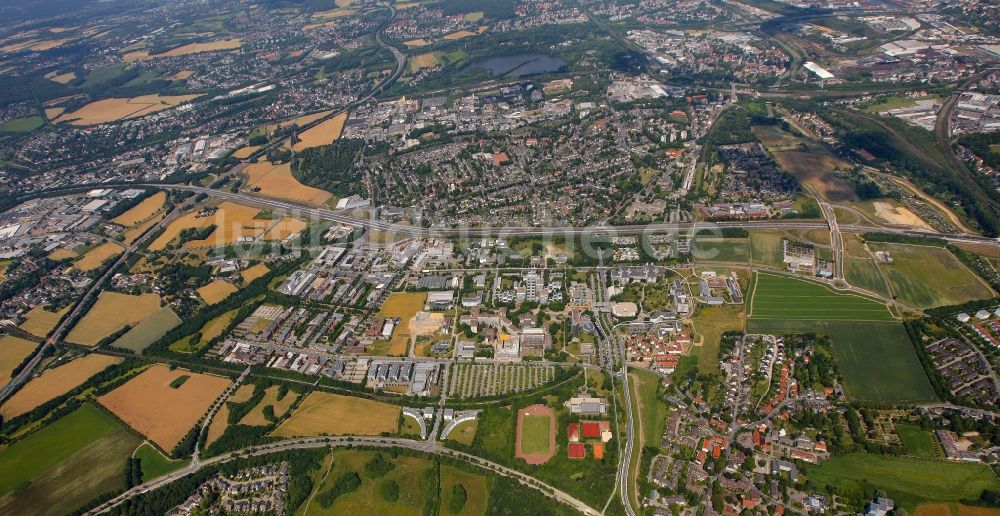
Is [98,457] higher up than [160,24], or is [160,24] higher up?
[160,24]

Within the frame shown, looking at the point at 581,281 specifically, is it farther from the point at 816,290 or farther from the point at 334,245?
the point at 334,245

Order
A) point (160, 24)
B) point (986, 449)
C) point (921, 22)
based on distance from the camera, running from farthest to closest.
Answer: point (160, 24)
point (921, 22)
point (986, 449)

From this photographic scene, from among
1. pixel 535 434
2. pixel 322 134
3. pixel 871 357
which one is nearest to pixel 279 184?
pixel 322 134

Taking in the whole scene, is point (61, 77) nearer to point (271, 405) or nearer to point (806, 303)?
point (271, 405)

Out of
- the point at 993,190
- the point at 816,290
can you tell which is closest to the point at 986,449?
the point at 816,290

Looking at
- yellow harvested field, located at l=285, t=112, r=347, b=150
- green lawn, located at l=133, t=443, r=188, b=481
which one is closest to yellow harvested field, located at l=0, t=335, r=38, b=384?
green lawn, located at l=133, t=443, r=188, b=481

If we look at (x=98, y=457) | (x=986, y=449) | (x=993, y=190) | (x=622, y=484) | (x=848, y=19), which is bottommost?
(x=98, y=457)

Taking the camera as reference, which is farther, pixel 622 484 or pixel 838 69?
pixel 838 69
